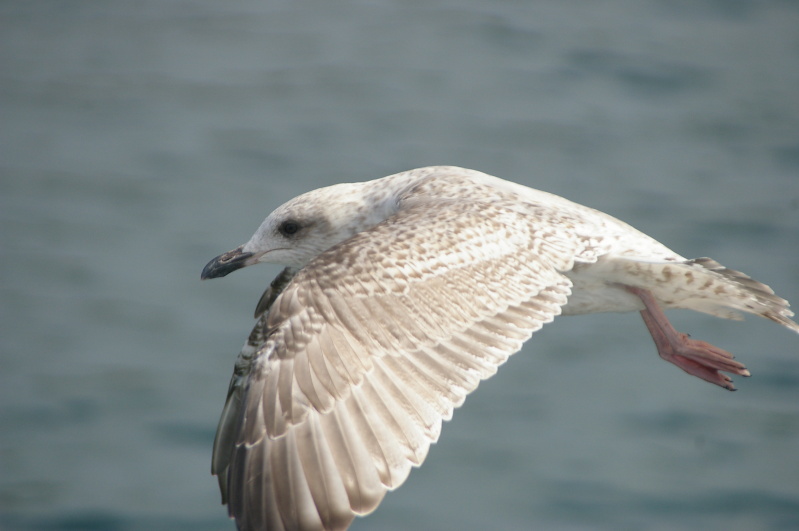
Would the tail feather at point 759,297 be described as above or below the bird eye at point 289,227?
below

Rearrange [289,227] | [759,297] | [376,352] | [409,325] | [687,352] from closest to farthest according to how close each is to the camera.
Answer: [376,352]
[409,325]
[759,297]
[687,352]
[289,227]

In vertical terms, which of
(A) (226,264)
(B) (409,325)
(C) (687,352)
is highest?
(A) (226,264)

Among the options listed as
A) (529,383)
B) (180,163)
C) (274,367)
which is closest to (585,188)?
(529,383)

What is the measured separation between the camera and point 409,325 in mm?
4707

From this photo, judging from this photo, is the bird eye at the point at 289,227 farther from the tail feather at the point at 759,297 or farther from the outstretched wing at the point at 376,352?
the tail feather at the point at 759,297

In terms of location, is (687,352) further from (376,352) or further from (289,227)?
(289,227)

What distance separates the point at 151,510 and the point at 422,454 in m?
6.26

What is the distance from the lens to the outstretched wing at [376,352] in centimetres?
428

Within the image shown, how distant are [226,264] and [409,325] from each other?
1.86 metres

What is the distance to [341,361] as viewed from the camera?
4.57 m

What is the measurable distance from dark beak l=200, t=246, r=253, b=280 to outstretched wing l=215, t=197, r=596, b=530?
51.3 inches

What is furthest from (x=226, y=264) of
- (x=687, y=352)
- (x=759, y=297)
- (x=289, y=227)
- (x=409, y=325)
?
(x=759, y=297)

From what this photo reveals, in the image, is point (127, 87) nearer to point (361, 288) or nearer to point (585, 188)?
point (585, 188)

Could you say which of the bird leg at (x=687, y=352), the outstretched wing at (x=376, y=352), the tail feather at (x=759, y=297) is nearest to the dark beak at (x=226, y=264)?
the outstretched wing at (x=376, y=352)
